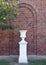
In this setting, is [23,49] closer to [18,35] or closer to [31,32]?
[18,35]

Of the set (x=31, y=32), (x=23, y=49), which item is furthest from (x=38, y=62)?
(x=31, y=32)

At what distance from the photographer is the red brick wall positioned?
→ 460 inches

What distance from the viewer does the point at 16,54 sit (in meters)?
11.7

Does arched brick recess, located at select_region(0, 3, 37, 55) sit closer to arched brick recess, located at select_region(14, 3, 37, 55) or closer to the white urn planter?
arched brick recess, located at select_region(14, 3, 37, 55)

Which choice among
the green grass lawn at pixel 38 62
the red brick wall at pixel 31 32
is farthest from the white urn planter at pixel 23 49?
the red brick wall at pixel 31 32

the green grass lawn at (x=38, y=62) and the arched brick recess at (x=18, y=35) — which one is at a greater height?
the arched brick recess at (x=18, y=35)

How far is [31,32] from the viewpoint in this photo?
1173cm

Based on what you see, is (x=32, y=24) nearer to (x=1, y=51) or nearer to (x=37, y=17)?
(x=37, y=17)

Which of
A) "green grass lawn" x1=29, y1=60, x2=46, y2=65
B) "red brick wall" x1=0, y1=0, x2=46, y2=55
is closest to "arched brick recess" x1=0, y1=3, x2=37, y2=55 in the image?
"red brick wall" x1=0, y1=0, x2=46, y2=55

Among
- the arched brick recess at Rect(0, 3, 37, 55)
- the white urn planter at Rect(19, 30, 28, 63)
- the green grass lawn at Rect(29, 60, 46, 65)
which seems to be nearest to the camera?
the green grass lawn at Rect(29, 60, 46, 65)

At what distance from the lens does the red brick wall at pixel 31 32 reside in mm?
11688

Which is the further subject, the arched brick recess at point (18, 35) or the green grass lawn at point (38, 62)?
the arched brick recess at point (18, 35)

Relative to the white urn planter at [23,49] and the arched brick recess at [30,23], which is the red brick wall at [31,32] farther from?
the white urn planter at [23,49]

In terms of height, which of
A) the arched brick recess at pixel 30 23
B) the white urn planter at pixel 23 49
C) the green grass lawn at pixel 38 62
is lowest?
the green grass lawn at pixel 38 62
